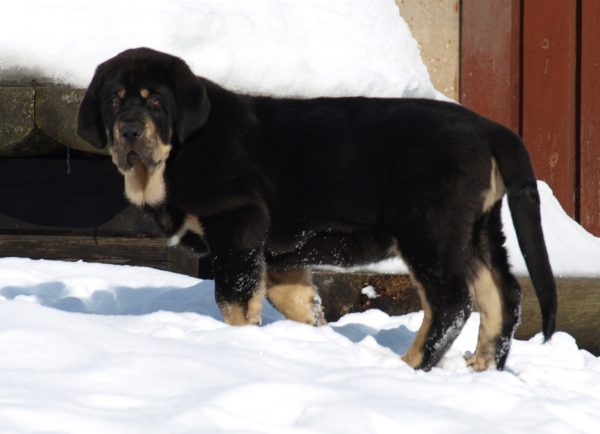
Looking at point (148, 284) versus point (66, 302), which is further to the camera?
point (148, 284)

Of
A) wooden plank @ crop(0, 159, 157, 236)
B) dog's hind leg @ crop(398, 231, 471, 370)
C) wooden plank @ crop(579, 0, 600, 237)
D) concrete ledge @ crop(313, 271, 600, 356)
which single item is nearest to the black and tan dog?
dog's hind leg @ crop(398, 231, 471, 370)

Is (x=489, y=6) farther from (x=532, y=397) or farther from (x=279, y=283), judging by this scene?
(x=532, y=397)

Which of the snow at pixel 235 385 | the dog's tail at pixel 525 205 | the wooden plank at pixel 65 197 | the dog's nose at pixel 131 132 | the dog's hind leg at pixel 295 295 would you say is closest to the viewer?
the snow at pixel 235 385

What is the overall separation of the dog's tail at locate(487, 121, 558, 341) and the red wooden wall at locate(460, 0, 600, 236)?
2.87m

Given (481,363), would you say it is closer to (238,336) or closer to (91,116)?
(238,336)

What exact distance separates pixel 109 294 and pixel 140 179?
85cm

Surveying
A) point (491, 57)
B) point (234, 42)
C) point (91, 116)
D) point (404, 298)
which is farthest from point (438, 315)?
point (491, 57)

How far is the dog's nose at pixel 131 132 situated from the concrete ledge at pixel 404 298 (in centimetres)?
134

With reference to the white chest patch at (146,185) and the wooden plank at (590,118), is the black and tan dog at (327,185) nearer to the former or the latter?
the white chest patch at (146,185)

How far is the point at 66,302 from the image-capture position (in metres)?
3.92

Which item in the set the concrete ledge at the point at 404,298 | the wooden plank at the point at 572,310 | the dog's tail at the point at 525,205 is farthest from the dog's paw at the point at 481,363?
the wooden plank at the point at 572,310

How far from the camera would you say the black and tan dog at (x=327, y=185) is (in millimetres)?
3156

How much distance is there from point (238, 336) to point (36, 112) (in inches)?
70.5

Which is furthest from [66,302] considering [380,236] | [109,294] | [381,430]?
[381,430]
